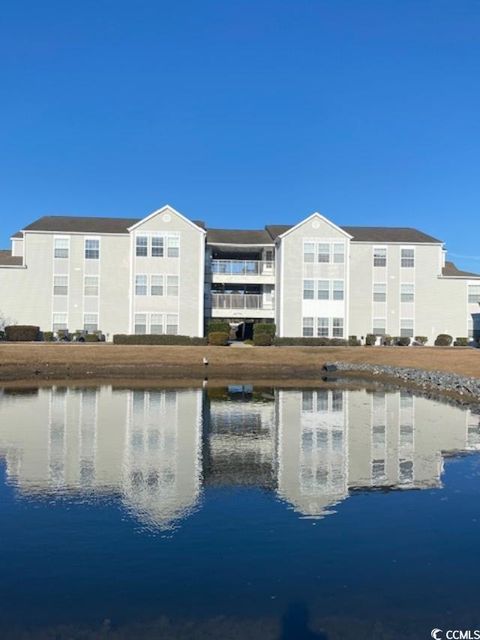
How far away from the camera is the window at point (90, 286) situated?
5222 cm

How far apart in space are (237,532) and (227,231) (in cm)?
5258

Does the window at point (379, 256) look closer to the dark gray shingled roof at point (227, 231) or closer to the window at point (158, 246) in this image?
the dark gray shingled roof at point (227, 231)

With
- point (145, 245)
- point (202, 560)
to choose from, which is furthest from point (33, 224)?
point (202, 560)

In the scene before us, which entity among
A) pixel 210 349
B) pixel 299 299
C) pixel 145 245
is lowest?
pixel 210 349

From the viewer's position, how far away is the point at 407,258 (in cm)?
5491

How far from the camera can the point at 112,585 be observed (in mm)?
7309

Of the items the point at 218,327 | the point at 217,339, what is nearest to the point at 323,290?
the point at 218,327

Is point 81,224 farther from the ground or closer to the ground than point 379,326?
farther from the ground

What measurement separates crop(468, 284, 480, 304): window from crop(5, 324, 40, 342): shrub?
127 feet

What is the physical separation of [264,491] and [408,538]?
3197mm

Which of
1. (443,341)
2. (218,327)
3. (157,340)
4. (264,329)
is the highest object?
(218,327)

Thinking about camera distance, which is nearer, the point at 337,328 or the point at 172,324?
the point at 172,324

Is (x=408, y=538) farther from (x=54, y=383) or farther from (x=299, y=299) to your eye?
(x=299, y=299)

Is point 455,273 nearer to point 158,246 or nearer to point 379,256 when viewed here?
point 379,256
